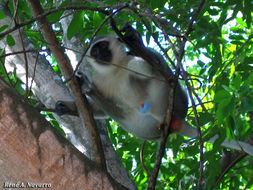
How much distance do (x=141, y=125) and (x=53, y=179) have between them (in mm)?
2005

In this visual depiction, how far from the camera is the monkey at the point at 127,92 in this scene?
11.5ft

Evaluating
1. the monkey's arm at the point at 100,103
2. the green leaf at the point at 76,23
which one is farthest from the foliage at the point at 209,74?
the monkey's arm at the point at 100,103

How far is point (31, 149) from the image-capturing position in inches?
73.3

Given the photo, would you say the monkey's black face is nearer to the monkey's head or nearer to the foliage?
the monkey's head

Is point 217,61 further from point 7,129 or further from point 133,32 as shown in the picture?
point 7,129

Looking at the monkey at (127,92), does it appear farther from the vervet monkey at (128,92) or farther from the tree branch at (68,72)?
the tree branch at (68,72)

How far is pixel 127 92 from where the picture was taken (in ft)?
11.9

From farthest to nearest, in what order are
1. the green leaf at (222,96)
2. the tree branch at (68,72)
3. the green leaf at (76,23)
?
the green leaf at (76,23), the tree branch at (68,72), the green leaf at (222,96)

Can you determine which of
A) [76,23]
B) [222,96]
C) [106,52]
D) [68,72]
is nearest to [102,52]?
[106,52]

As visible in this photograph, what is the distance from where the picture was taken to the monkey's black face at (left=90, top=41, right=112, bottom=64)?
3754mm

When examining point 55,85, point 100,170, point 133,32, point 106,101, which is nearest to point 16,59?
point 55,85

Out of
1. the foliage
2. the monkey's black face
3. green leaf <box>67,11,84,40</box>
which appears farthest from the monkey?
green leaf <box>67,11,84,40</box>

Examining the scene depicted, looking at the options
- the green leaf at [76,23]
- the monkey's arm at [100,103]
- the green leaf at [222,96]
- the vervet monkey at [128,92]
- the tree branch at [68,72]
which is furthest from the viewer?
the monkey's arm at [100,103]

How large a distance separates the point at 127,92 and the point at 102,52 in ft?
1.84
